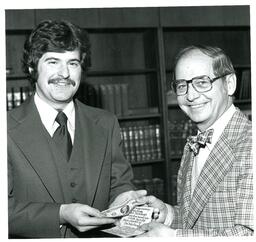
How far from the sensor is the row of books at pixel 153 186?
4652mm

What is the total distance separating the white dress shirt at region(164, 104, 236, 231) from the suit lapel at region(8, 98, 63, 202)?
64 centimetres

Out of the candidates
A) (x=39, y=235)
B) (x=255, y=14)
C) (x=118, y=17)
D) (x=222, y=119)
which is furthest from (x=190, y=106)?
(x=118, y=17)

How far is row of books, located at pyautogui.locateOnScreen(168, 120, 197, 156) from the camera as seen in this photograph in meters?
4.68

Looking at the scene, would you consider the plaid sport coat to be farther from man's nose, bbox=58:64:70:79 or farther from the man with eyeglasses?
man's nose, bbox=58:64:70:79

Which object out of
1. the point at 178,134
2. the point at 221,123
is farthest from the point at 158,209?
the point at 178,134

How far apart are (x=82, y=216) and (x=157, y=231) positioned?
1.29ft

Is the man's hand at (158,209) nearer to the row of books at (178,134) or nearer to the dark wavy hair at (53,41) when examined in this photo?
the dark wavy hair at (53,41)

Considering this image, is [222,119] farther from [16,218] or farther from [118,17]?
[118,17]

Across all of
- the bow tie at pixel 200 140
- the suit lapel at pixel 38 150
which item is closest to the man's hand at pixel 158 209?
the bow tie at pixel 200 140

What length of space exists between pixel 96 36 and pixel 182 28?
1049 mm

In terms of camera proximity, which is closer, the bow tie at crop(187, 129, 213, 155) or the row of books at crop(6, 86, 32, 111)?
the bow tie at crop(187, 129, 213, 155)

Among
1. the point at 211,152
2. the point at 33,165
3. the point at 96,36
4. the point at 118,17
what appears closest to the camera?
the point at 211,152

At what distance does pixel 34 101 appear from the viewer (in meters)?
2.33

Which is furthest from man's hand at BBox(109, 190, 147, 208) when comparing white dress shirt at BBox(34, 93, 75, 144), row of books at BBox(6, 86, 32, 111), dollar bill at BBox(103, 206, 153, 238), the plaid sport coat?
row of books at BBox(6, 86, 32, 111)
